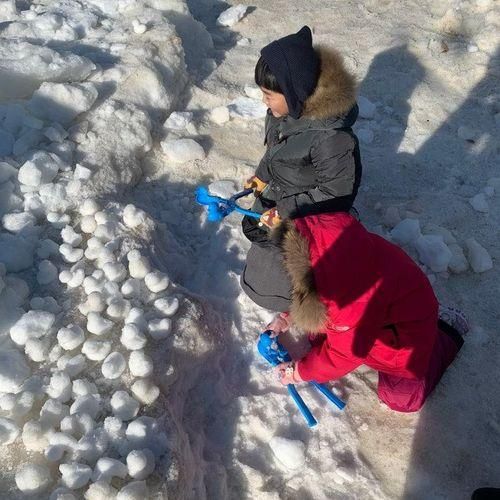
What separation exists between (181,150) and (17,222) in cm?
109

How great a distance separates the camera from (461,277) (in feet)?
8.71

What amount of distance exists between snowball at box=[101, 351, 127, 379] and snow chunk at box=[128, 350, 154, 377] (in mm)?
31

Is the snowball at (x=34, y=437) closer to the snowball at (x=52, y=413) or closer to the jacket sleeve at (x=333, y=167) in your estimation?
the snowball at (x=52, y=413)

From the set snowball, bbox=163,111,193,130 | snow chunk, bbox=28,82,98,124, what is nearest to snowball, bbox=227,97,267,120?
snowball, bbox=163,111,193,130

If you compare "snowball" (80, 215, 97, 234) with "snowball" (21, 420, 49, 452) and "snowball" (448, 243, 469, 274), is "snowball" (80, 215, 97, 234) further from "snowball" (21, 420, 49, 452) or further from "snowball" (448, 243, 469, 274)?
"snowball" (448, 243, 469, 274)

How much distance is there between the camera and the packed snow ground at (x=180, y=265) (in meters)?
1.77

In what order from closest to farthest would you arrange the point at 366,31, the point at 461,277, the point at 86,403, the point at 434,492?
1. the point at 86,403
2. the point at 434,492
3. the point at 461,277
4. the point at 366,31

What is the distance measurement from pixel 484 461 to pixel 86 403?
60.0 inches

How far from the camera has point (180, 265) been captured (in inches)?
99.2

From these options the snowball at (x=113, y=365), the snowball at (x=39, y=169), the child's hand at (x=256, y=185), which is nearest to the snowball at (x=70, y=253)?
the snowball at (x=39, y=169)

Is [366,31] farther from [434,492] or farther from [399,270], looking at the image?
[434,492]

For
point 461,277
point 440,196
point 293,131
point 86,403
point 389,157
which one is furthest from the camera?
point 389,157

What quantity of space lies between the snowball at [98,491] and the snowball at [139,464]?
0.09 m

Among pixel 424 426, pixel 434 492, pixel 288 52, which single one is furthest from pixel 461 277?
pixel 288 52
